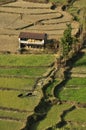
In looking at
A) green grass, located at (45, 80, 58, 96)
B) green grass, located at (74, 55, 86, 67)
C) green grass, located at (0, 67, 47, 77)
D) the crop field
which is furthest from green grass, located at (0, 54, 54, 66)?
green grass, located at (45, 80, 58, 96)

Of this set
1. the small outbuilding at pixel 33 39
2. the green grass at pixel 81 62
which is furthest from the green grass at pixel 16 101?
the small outbuilding at pixel 33 39

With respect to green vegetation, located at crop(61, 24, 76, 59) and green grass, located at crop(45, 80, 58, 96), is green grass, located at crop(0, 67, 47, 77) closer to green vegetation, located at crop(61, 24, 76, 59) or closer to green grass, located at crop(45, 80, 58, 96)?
green grass, located at crop(45, 80, 58, 96)

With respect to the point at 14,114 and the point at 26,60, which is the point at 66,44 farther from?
the point at 14,114

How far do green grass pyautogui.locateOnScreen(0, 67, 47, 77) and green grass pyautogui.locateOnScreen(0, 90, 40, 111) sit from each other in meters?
4.13

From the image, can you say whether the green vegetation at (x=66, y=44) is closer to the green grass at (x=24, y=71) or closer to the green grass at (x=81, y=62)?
the green grass at (x=81, y=62)

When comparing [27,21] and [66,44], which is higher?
[66,44]

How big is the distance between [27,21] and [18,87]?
20883 millimetres

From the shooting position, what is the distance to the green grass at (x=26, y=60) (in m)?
51.2

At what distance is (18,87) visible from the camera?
46.5 meters

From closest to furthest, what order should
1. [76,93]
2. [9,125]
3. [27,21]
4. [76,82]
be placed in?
[9,125] → [76,93] → [76,82] → [27,21]

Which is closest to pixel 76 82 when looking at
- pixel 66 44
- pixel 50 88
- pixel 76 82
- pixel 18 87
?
pixel 76 82

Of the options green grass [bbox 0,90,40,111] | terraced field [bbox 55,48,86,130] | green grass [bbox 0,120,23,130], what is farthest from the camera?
green grass [bbox 0,90,40,111]

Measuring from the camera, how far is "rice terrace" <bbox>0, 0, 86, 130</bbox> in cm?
4128

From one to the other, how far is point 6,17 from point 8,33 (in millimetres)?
7111
